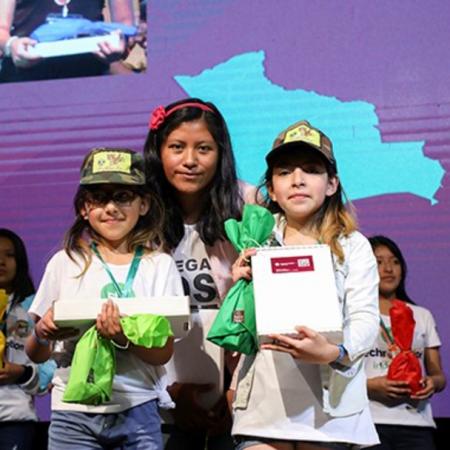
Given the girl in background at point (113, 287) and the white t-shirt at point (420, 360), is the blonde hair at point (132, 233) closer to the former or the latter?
the girl in background at point (113, 287)

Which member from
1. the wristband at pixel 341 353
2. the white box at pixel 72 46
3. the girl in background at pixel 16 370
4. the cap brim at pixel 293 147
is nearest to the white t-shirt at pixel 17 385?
the girl in background at pixel 16 370

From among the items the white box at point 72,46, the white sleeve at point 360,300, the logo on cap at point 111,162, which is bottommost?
the white sleeve at point 360,300

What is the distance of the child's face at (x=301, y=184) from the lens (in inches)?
74.6

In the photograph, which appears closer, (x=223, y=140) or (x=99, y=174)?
(x=99, y=174)

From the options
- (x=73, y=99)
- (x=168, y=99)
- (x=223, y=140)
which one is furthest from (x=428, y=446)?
(x=73, y=99)

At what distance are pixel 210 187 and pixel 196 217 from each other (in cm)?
10

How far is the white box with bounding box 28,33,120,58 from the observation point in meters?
3.38

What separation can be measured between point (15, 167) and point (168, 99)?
2.57 feet

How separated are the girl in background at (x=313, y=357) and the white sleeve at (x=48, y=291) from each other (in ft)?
1.76

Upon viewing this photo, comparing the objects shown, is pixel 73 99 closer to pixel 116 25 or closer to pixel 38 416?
pixel 116 25

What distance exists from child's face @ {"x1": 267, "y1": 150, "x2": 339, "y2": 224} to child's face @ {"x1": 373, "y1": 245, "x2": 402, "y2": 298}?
1030mm

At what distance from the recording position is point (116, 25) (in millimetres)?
3379

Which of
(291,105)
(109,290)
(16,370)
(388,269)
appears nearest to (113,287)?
(109,290)

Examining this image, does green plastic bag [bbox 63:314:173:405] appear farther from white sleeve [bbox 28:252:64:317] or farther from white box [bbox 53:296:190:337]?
white sleeve [bbox 28:252:64:317]
